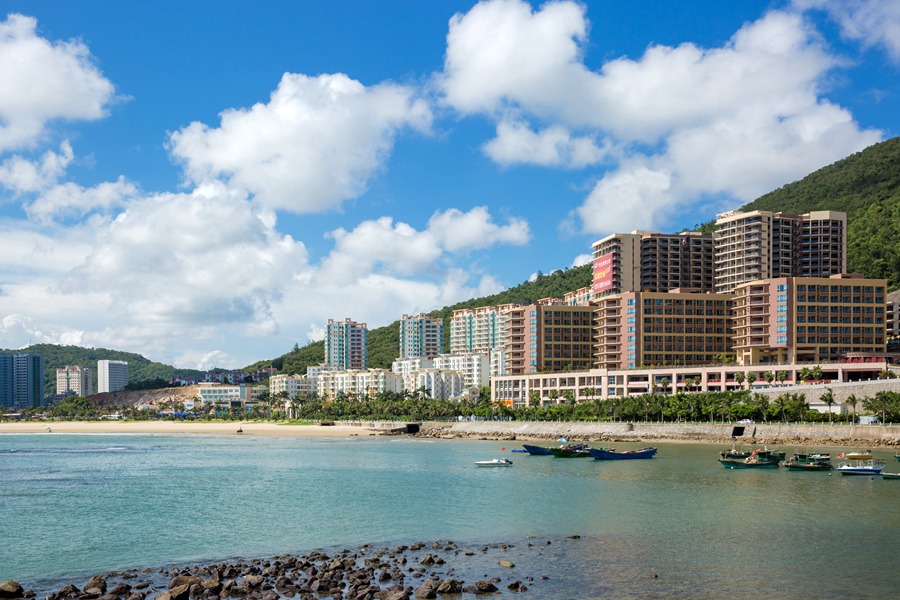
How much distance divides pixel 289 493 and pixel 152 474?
2539 cm

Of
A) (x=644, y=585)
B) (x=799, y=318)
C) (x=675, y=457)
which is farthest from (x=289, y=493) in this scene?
(x=799, y=318)

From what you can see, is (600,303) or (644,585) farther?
(600,303)

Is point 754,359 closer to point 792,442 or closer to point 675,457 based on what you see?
point 792,442

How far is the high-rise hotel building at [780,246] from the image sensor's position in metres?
175

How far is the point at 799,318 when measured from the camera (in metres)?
144

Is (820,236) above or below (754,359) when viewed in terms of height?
above

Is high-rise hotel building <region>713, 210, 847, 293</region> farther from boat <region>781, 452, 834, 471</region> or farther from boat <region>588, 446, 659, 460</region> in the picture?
boat <region>781, 452, 834, 471</region>

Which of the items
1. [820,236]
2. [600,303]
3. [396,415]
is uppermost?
[820,236]

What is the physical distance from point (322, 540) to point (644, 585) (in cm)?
1860

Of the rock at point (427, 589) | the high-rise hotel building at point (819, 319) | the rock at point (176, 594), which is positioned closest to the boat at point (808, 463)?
the rock at point (427, 589)

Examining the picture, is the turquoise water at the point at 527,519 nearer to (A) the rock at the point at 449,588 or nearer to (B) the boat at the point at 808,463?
(B) the boat at the point at 808,463

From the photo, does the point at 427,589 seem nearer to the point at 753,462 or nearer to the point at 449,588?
the point at 449,588

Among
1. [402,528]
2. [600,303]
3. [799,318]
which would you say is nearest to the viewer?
[402,528]

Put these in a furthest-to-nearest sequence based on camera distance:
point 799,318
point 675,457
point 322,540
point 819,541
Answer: point 799,318 → point 675,457 → point 322,540 → point 819,541
